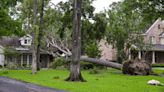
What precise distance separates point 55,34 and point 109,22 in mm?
9235

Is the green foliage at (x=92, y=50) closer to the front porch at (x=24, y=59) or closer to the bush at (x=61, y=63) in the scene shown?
the bush at (x=61, y=63)

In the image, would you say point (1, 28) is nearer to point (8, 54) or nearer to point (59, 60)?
point (59, 60)

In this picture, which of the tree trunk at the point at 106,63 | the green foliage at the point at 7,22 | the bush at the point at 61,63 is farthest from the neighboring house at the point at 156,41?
the green foliage at the point at 7,22

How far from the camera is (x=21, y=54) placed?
221 feet

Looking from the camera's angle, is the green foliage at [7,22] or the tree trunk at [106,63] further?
the tree trunk at [106,63]

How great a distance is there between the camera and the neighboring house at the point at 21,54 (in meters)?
65.8

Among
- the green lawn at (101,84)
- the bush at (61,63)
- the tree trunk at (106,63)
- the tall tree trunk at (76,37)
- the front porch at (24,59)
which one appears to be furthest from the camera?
the front porch at (24,59)

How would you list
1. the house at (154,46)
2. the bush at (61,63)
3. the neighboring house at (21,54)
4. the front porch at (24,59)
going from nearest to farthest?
the bush at (61,63)
the neighboring house at (21,54)
the front porch at (24,59)
the house at (154,46)

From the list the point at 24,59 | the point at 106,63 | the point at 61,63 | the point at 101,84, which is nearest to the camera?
the point at 101,84

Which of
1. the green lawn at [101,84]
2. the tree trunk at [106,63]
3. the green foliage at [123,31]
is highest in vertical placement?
the green foliage at [123,31]

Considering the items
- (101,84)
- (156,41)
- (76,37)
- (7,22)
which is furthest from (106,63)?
(156,41)

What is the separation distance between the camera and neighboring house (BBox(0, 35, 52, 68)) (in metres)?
65.8

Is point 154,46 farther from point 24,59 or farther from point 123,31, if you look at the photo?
point 24,59

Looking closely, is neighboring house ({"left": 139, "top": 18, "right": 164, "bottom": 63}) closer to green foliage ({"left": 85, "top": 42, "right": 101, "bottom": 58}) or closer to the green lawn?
green foliage ({"left": 85, "top": 42, "right": 101, "bottom": 58})
